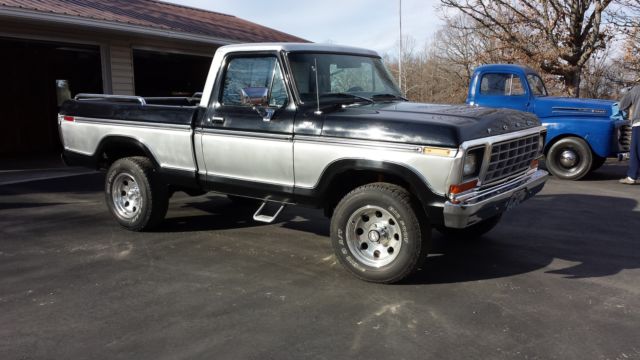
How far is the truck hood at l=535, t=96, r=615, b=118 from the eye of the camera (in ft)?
32.6

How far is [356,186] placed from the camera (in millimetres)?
4797

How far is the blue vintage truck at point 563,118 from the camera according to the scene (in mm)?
9648

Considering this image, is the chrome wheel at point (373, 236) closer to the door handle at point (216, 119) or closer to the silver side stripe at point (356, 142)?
the silver side stripe at point (356, 142)

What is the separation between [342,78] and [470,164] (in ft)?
5.77

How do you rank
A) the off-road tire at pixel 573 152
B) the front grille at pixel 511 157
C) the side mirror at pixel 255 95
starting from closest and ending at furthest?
the front grille at pixel 511 157 → the side mirror at pixel 255 95 → the off-road tire at pixel 573 152

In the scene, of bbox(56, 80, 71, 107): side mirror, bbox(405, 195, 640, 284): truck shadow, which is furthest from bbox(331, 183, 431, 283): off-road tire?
bbox(56, 80, 71, 107): side mirror

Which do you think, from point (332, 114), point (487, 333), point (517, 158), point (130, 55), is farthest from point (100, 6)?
point (487, 333)

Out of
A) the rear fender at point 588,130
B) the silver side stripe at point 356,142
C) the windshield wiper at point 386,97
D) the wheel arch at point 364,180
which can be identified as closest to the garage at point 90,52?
the windshield wiper at point 386,97

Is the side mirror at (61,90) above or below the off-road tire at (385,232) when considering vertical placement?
above

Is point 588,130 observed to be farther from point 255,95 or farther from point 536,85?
point 255,95

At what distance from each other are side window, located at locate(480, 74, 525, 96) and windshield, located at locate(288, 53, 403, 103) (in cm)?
530

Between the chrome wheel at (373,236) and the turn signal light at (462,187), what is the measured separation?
1.85 ft

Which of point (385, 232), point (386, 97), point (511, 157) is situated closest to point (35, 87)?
point (386, 97)

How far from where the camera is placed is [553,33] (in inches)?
675
